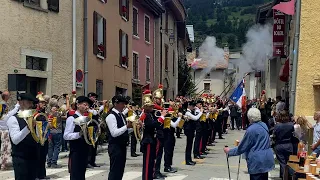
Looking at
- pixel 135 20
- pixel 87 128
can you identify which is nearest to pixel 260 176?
pixel 87 128

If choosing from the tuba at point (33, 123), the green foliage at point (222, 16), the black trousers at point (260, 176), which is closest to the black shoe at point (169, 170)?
the black trousers at point (260, 176)

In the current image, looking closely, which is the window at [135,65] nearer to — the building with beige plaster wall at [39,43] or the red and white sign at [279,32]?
the red and white sign at [279,32]

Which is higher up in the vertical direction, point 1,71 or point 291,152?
point 1,71

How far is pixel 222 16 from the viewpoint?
169750mm

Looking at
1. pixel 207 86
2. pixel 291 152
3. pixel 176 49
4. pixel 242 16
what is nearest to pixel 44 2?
pixel 291 152

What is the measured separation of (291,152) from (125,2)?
1792 centimetres

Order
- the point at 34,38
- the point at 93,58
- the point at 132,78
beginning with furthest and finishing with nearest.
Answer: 1. the point at 132,78
2. the point at 93,58
3. the point at 34,38

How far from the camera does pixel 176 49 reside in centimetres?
4350

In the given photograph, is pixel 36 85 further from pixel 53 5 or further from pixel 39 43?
pixel 53 5

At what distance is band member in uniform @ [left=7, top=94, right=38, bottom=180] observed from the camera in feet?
22.5

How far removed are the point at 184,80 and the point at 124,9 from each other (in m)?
19.4

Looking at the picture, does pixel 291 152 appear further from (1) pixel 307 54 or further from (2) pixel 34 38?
(2) pixel 34 38

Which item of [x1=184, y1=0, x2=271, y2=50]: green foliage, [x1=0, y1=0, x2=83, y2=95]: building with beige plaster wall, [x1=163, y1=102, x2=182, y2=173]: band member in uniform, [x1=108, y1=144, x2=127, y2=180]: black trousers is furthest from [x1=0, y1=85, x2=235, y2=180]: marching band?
[x1=184, y1=0, x2=271, y2=50]: green foliage

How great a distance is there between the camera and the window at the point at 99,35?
21.5m
